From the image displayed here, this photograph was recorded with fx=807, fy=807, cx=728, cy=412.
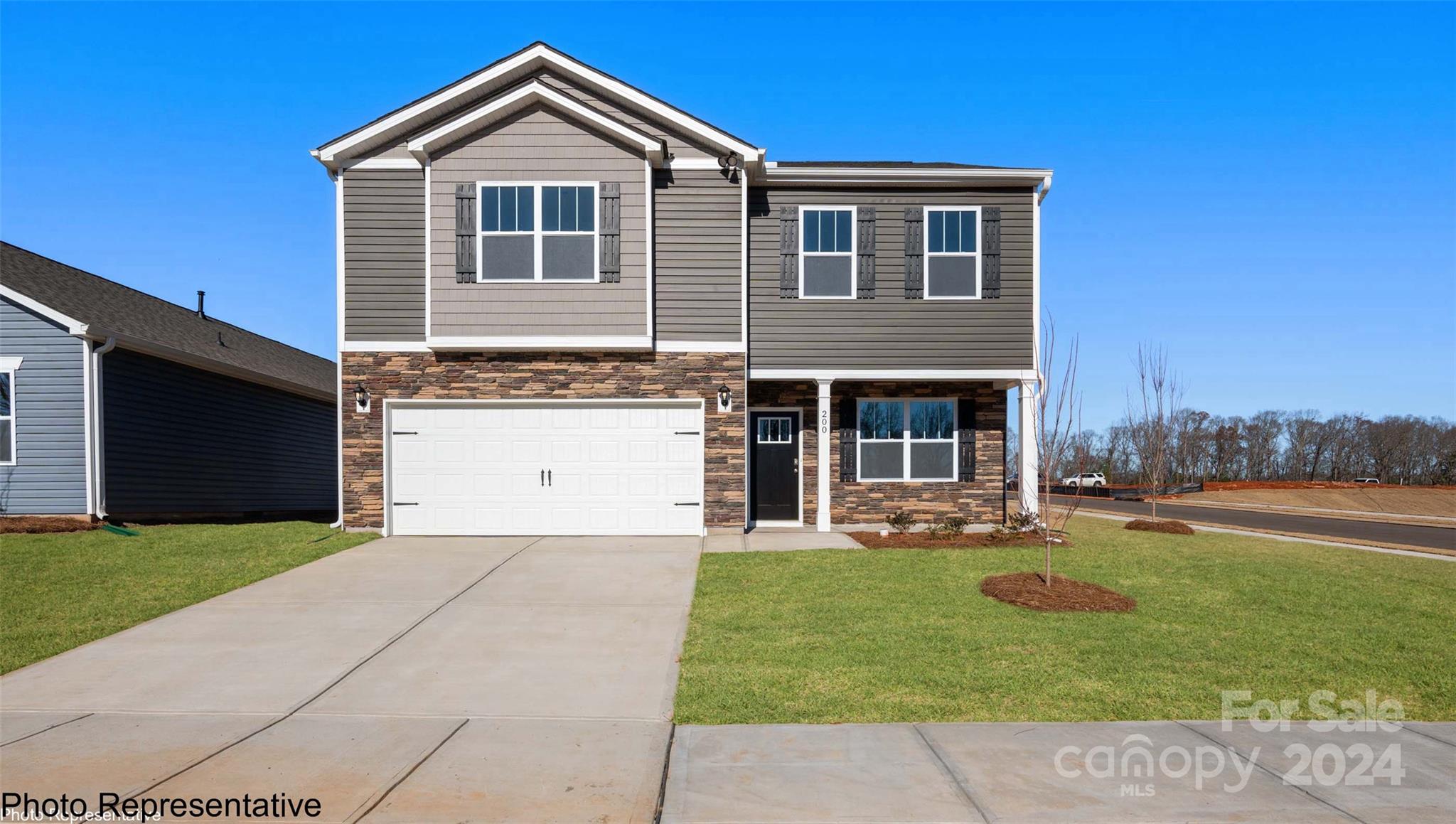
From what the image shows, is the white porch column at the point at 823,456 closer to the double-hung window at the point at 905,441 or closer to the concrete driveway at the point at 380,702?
the double-hung window at the point at 905,441

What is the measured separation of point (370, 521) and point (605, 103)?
315 inches

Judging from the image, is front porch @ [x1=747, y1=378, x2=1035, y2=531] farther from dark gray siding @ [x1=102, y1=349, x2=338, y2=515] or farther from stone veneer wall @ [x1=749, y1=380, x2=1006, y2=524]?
dark gray siding @ [x1=102, y1=349, x2=338, y2=515]

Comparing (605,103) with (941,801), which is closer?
(941,801)

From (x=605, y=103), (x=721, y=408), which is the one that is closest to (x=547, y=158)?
(x=605, y=103)

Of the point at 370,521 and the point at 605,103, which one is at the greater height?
the point at 605,103

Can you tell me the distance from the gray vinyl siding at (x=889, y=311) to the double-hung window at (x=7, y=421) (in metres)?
12.9

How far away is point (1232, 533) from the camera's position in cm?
1537

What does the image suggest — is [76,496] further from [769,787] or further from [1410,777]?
[1410,777]

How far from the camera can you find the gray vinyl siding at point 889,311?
46.4ft

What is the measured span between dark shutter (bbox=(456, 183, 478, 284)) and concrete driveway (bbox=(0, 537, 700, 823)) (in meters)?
5.13

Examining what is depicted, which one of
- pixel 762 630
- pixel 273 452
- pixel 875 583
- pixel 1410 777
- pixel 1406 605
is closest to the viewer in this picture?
pixel 1410 777

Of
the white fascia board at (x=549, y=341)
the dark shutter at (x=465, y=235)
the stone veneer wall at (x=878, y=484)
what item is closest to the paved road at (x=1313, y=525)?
the stone veneer wall at (x=878, y=484)

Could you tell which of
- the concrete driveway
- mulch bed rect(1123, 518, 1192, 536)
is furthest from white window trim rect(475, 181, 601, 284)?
mulch bed rect(1123, 518, 1192, 536)

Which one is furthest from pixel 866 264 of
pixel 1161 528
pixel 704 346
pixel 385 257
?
pixel 385 257
